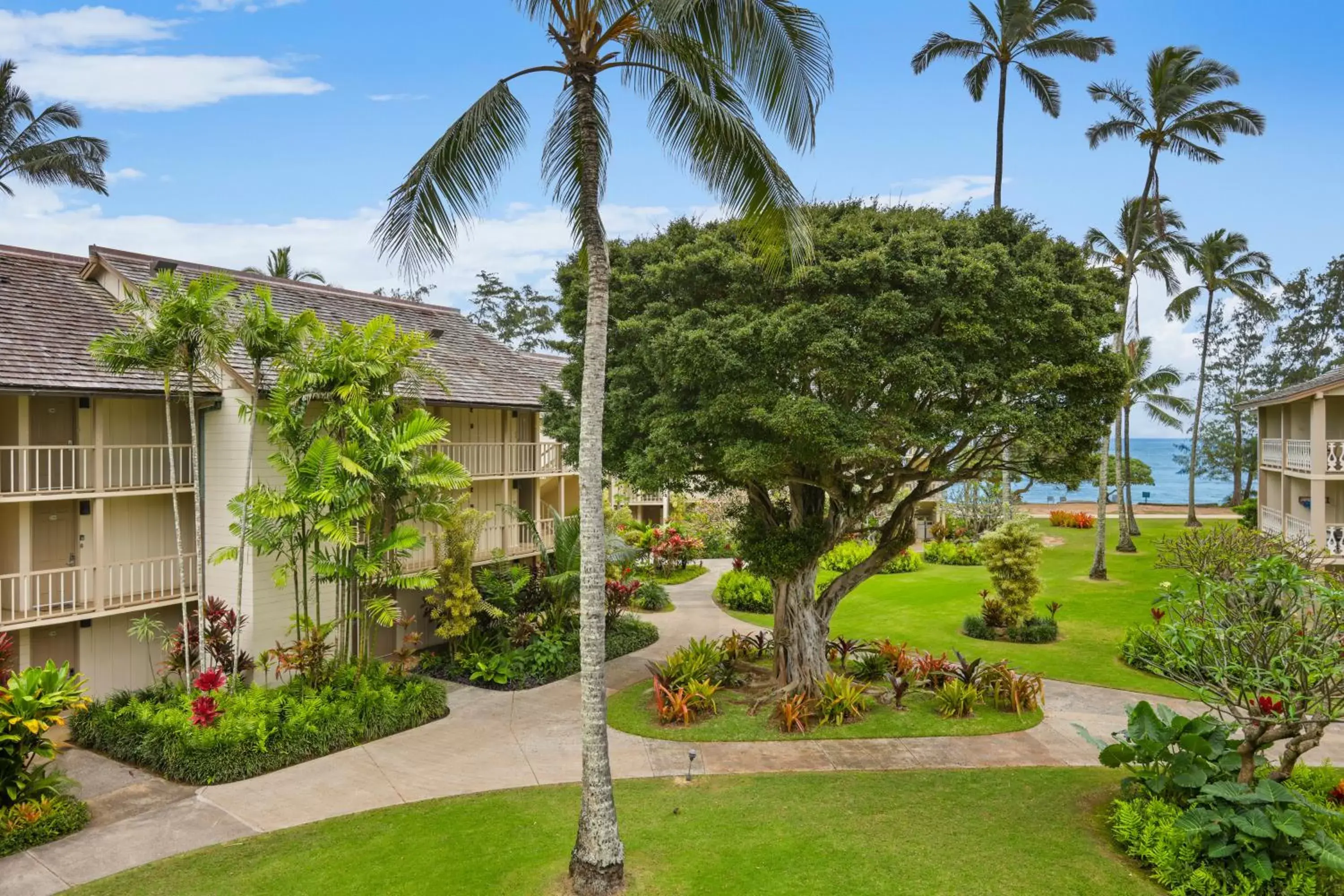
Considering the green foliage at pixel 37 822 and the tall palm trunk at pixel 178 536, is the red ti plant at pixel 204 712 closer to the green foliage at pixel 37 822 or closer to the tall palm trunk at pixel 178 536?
the tall palm trunk at pixel 178 536

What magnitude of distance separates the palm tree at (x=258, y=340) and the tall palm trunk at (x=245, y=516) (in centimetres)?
1

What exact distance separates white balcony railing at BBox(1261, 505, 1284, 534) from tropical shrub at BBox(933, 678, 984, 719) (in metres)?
16.9

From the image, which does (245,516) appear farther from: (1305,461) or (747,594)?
(1305,461)

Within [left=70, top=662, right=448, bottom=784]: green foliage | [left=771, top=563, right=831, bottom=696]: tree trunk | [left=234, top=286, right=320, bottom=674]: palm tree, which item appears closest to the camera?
[left=70, top=662, right=448, bottom=784]: green foliage

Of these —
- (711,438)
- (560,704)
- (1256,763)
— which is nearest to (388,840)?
(560,704)

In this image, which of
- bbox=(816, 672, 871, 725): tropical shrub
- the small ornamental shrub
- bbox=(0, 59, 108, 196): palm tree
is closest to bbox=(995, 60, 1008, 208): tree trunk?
the small ornamental shrub

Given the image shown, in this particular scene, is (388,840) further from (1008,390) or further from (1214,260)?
(1214,260)

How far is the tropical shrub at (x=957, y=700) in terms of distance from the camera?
1309cm

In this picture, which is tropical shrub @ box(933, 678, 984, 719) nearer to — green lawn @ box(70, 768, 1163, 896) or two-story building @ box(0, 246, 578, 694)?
green lawn @ box(70, 768, 1163, 896)

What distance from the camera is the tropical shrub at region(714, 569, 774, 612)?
2180 centimetres

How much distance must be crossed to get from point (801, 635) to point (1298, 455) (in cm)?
1778

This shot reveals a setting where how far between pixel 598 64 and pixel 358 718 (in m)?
10.1

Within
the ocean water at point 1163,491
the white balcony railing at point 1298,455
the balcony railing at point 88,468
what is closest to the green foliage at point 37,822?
the balcony railing at point 88,468

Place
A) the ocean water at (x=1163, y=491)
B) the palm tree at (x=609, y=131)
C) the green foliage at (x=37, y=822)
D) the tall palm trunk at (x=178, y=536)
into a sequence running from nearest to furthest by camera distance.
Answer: the palm tree at (x=609, y=131)
the green foliage at (x=37, y=822)
the tall palm trunk at (x=178, y=536)
the ocean water at (x=1163, y=491)
